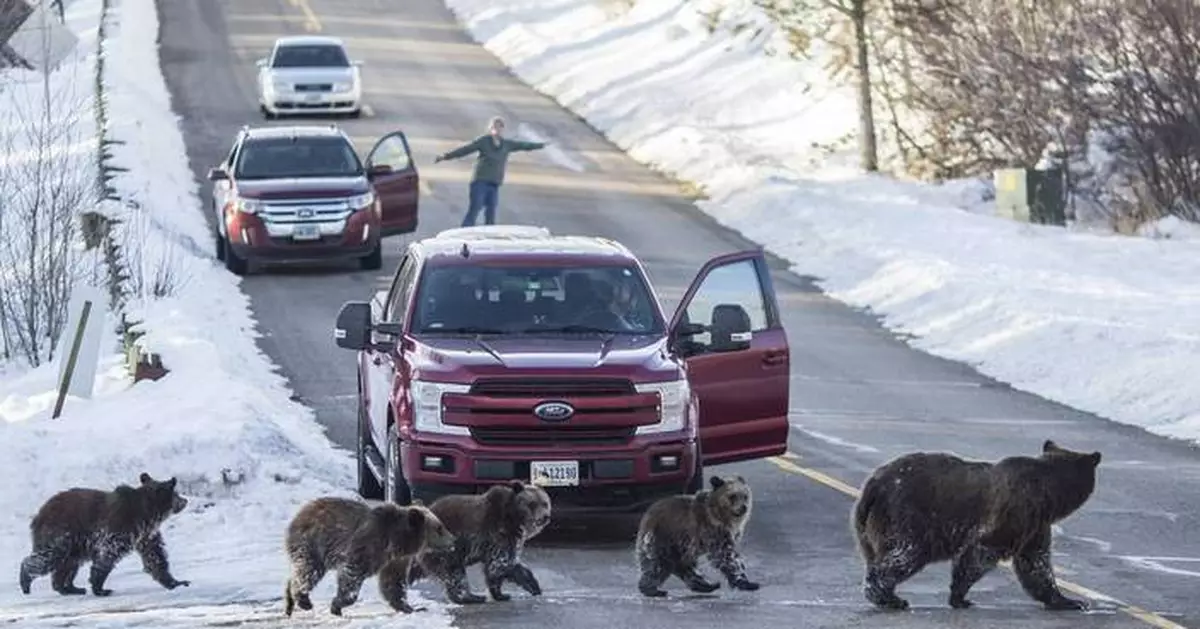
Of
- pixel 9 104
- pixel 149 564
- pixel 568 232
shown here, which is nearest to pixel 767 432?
pixel 149 564

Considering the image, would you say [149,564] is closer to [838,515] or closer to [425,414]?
[425,414]

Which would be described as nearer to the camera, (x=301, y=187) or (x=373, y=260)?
(x=301, y=187)

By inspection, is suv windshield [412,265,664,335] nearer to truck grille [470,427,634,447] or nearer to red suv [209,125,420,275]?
truck grille [470,427,634,447]

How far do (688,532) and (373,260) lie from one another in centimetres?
1901

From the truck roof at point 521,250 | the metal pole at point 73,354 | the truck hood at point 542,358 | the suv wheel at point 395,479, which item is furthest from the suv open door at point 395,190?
the suv wheel at point 395,479

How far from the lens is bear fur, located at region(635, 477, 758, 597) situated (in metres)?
13.3

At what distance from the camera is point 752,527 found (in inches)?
635

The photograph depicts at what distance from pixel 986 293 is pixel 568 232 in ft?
28.4

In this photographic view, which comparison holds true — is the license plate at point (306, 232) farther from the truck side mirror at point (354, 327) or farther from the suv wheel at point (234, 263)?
the truck side mirror at point (354, 327)

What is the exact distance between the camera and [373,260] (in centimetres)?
3200

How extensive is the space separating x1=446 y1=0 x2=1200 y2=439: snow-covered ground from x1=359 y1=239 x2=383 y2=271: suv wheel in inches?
208

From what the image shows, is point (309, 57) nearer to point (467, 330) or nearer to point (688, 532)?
point (467, 330)

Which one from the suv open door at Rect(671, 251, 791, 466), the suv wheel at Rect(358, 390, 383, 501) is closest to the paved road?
the suv open door at Rect(671, 251, 791, 466)

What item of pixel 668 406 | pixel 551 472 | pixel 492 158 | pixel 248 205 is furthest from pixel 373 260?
pixel 551 472
